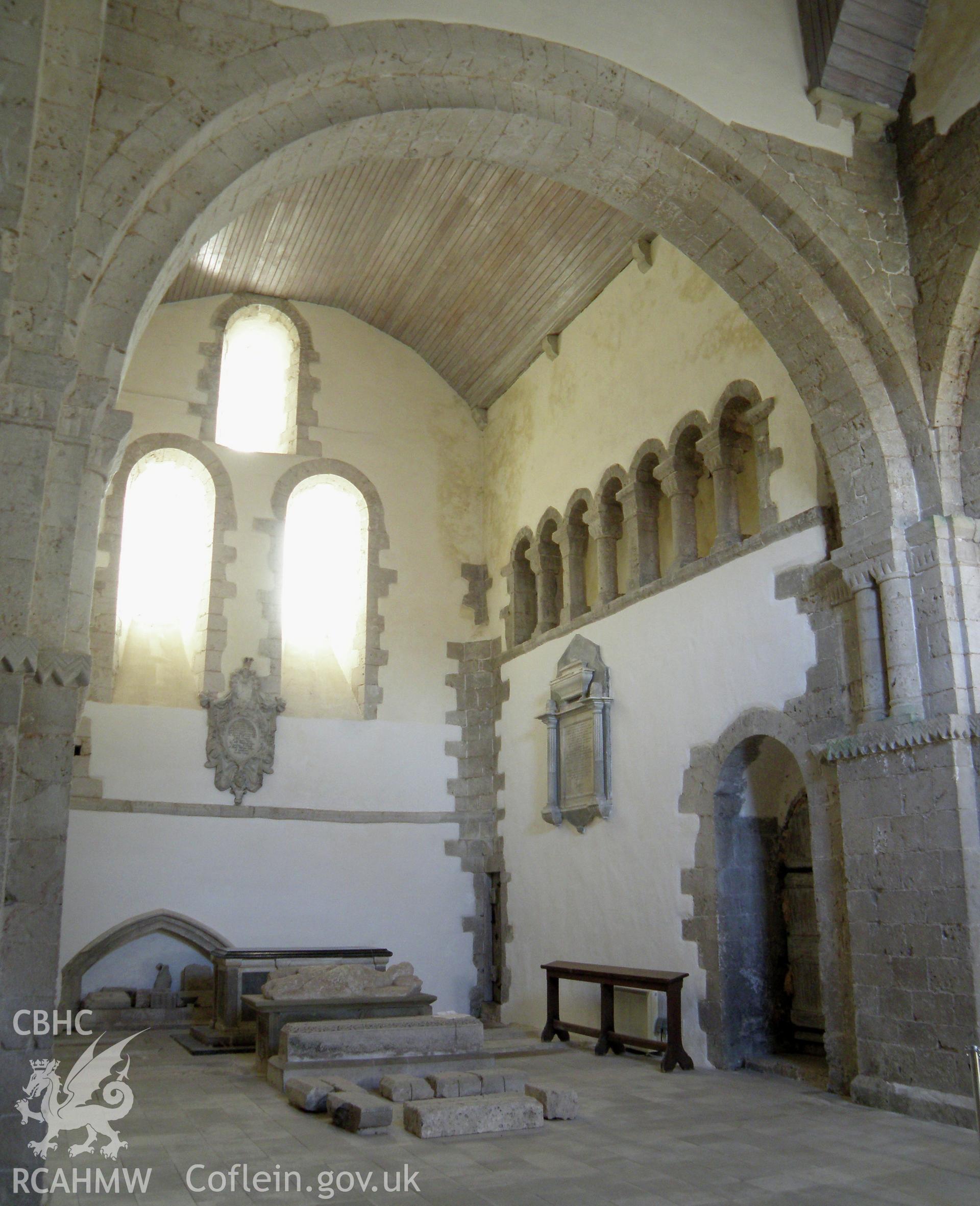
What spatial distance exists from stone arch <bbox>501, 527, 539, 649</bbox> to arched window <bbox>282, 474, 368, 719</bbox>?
1.46m

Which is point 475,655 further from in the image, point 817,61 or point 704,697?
point 817,61

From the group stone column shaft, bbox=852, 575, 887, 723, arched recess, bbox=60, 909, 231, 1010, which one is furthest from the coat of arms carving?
stone column shaft, bbox=852, 575, 887, 723

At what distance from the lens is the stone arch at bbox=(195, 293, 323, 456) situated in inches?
426

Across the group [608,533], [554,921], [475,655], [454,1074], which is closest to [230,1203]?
[454,1074]

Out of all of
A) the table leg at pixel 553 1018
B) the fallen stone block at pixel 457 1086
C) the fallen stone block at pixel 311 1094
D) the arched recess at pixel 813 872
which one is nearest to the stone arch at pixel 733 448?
the arched recess at pixel 813 872

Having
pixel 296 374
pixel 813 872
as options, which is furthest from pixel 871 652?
pixel 296 374

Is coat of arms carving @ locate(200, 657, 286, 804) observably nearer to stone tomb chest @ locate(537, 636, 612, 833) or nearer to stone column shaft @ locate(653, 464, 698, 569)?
stone tomb chest @ locate(537, 636, 612, 833)

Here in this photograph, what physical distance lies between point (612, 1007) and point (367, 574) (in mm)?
5078

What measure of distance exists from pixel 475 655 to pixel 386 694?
1065 mm

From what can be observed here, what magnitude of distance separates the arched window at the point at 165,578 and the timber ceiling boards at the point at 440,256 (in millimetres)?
1876

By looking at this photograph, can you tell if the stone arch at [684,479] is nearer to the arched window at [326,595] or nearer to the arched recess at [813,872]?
the arched recess at [813,872]

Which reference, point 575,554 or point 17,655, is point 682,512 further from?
point 17,655

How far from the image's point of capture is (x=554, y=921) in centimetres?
952

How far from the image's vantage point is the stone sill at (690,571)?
23.3 ft
